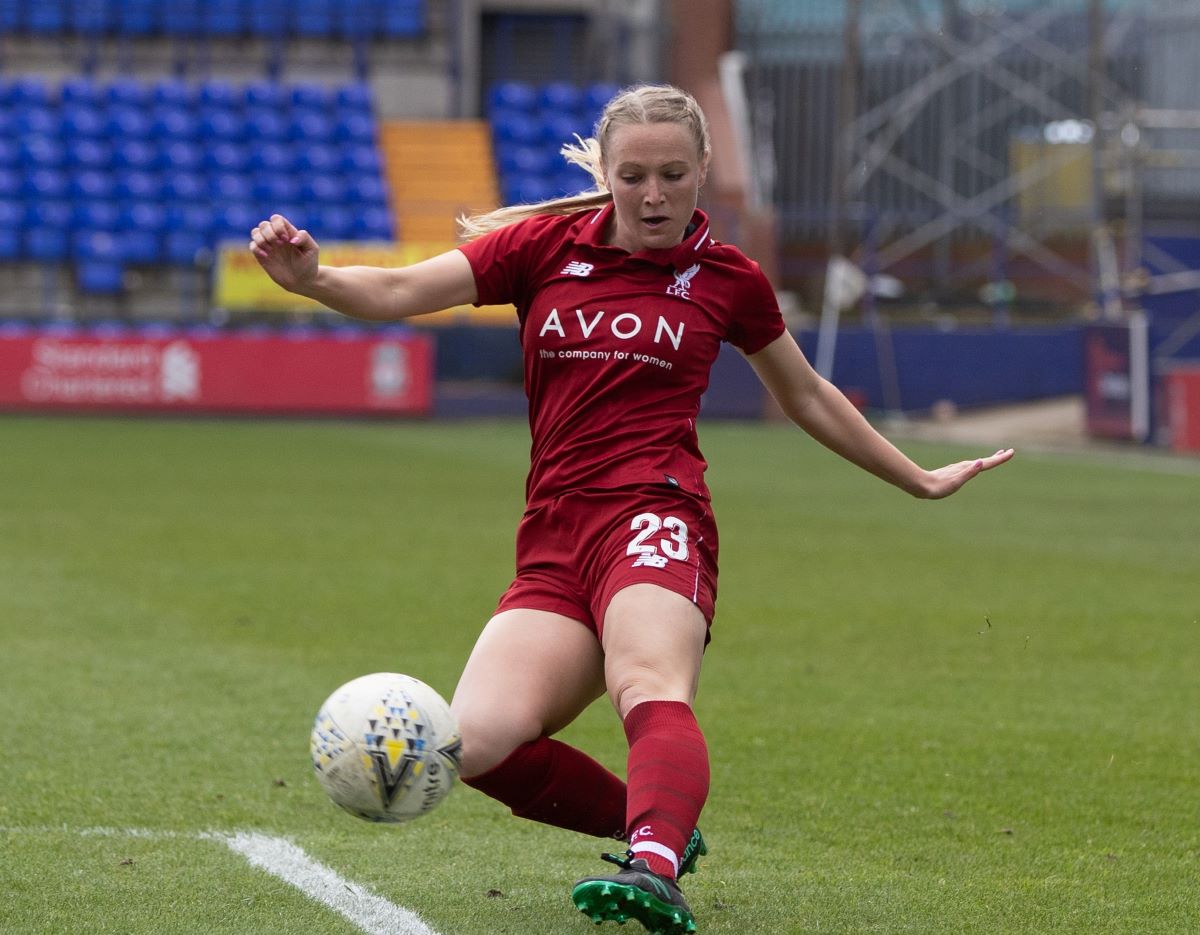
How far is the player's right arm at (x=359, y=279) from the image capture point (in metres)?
4.11

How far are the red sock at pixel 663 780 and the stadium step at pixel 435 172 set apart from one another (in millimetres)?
27069

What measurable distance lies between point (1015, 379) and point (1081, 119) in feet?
32.0

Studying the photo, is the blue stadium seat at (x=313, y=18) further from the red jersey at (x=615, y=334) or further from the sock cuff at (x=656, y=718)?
the sock cuff at (x=656, y=718)

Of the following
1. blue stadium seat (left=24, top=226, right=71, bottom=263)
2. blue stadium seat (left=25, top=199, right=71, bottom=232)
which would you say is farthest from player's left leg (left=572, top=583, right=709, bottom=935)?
blue stadium seat (left=25, top=199, right=71, bottom=232)

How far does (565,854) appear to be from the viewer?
5.18 metres

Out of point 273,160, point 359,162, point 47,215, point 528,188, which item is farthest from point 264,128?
point 528,188

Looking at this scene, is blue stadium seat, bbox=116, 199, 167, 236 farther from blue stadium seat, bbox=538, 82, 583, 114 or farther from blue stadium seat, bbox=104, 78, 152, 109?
blue stadium seat, bbox=538, 82, 583, 114

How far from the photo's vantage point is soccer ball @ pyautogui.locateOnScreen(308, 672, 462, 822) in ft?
12.6

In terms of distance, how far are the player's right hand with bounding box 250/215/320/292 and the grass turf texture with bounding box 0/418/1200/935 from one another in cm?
147

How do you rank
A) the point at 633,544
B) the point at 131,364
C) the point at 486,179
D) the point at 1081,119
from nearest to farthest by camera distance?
the point at 633,544 < the point at 131,364 < the point at 486,179 < the point at 1081,119

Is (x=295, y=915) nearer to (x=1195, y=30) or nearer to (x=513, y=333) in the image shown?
(x=513, y=333)

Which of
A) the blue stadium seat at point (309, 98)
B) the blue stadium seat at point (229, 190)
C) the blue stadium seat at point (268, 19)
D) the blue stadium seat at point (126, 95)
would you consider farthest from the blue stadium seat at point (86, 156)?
the blue stadium seat at point (268, 19)

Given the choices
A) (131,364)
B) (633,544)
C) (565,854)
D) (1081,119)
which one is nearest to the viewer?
(633,544)

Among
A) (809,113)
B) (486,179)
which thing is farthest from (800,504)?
(809,113)
